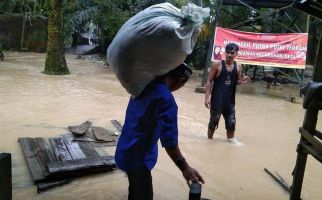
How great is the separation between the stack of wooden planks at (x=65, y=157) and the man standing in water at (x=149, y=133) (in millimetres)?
1344

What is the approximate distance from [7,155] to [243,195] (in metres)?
2.45

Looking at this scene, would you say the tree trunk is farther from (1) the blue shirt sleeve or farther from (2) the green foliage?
(1) the blue shirt sleeve

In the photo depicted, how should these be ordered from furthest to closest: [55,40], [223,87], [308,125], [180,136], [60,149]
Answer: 1. [55,40]
2. [180,136]
3. [223,87]
4. [60,149]
5. [308,125]

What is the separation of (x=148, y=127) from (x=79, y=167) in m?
1.63

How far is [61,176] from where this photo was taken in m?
3.58

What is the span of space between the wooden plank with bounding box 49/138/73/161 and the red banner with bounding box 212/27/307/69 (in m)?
6.40

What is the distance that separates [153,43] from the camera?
2227 mm

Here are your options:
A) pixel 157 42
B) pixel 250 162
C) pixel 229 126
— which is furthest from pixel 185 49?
pixel 229 126

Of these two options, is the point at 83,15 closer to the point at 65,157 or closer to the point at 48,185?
the point at 65,157

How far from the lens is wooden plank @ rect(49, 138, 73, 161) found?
4.05 metres

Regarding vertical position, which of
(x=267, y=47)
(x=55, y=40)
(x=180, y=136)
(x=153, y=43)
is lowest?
(x=180, y=136)

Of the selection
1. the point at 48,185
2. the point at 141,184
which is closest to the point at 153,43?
the point at 141,184

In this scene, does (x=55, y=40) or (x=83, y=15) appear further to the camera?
(x=83, y=15)

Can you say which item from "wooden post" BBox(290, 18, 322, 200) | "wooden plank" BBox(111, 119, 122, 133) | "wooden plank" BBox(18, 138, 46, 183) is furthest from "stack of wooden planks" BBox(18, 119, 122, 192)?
"wooden post" BBox(290, 18, 322, 200)
